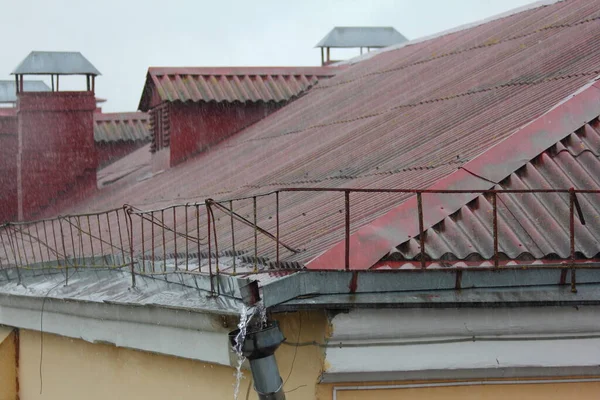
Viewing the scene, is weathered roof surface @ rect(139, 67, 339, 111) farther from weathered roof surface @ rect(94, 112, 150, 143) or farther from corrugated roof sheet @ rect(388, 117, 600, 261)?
corrugated roof sheet @ rect(388, 117, 600, 261)

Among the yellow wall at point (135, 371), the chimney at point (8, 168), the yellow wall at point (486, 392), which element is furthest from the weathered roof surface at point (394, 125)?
the chimney at point (8, 168)

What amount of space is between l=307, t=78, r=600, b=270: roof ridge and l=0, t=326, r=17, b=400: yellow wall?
530 centimetres

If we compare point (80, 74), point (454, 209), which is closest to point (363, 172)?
point (454, 209)

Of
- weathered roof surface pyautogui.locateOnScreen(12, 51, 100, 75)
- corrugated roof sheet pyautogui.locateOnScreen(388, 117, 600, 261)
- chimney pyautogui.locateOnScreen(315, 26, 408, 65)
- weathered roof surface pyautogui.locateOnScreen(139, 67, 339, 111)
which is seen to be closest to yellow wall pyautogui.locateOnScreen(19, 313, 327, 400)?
corrugated roof sheet pyautogui.locateOnScreen(388, 117, 600, 261)

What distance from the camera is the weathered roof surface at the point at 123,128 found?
24109mm

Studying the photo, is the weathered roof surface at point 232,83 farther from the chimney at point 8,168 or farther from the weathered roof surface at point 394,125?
the chimney at point 8,168

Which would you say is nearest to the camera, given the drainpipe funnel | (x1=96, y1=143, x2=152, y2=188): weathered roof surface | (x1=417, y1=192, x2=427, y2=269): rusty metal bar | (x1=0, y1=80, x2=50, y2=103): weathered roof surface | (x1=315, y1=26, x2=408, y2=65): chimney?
the drainpipe funnel

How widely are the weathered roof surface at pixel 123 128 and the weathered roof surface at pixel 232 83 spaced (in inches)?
211

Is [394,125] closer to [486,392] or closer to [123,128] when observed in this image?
[486,392]

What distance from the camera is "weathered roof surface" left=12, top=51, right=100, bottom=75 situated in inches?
819

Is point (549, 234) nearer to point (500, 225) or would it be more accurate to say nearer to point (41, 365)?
point (500, 225)

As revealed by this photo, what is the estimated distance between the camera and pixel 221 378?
735cm

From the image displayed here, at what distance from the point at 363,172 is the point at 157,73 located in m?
9.38

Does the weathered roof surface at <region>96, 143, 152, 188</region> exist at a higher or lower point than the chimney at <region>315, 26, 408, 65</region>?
lower
